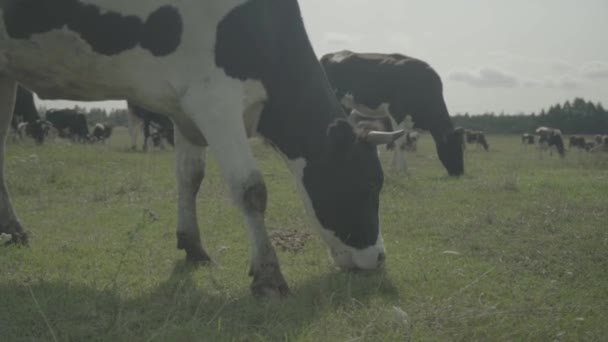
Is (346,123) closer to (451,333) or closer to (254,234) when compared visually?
(254,234)

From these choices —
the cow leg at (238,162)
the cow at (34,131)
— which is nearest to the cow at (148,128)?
the cow at (34,131)

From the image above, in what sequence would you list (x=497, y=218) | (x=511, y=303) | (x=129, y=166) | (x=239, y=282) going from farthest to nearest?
(x=129, y=166) → (x=497, y=218) → (x=239, y=282) → (x=511, y=303)

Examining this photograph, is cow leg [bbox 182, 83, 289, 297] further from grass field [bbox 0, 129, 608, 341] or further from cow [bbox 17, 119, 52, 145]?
cow [bbox 17, 119, 52, 145]

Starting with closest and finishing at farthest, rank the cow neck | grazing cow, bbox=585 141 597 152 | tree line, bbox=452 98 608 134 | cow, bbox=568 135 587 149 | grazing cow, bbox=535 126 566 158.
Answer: the cow neck
grazing cow, bbox=535 126 566 158
grazing cow, bbox=585 141 597 152
cow, bbox=568 135 587 149
tree line, bbox=452 98 608 134

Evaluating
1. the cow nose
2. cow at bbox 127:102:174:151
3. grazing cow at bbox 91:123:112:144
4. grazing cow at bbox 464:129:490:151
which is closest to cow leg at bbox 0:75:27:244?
the cow nose

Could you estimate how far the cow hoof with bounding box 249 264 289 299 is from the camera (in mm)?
4316

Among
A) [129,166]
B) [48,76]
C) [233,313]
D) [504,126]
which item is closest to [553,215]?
[233,313]

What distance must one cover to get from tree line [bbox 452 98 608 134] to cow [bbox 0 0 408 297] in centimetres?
6515

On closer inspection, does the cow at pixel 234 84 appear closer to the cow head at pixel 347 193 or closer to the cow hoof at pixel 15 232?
the cow head at pixel 347 193

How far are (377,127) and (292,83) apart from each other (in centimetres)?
99

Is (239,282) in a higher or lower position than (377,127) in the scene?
lower

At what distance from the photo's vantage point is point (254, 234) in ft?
14.9

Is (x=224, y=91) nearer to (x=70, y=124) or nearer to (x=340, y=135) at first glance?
(x=340, y=135)

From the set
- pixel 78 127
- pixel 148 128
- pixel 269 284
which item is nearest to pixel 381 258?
pixel 269 284
